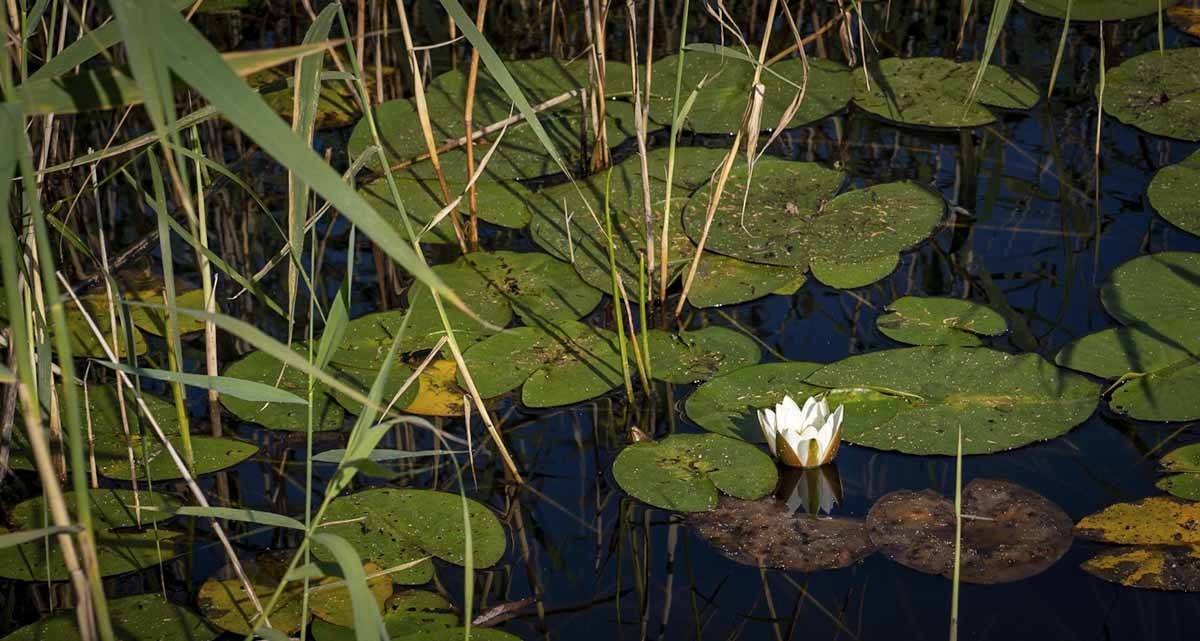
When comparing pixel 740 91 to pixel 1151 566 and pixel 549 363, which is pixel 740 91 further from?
pixel 1151 566

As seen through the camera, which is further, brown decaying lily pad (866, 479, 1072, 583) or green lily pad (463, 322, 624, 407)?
green lily pad (463, 322, 624, 407)

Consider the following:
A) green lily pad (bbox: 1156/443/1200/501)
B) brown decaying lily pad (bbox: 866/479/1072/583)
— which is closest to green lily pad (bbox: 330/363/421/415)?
brown decaying lily pad (bbox: 866/479/1072/583)

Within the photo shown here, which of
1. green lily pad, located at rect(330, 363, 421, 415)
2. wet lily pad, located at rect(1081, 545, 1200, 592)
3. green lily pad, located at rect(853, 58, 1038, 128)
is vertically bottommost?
wet lily pad, located at rect(1081, 545, 1200, 592)

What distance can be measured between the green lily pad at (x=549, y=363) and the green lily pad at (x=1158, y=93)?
6.09ft

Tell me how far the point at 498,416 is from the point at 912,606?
999 millimetres

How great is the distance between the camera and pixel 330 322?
70.1 inches

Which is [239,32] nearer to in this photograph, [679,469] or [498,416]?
[498,416]

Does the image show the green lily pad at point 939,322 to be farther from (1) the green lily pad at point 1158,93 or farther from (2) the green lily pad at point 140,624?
(2) the green lily pad at point 140,624

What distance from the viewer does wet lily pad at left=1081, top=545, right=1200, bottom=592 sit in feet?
6.49

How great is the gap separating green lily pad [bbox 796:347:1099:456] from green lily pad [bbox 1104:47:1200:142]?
4.40ft

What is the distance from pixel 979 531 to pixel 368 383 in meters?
1.32

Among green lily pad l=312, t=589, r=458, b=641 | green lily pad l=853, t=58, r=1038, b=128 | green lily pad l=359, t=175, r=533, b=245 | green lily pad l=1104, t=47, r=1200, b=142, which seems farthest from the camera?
green lily pad l=853, t=58, r=1038, b=128

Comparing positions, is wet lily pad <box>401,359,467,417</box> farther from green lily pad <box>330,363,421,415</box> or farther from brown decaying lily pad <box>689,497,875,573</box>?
brown decaying lily pad <box>689,497,875,573</box>

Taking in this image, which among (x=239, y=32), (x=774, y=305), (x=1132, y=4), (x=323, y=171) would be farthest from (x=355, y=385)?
(x=1132, y=4)
